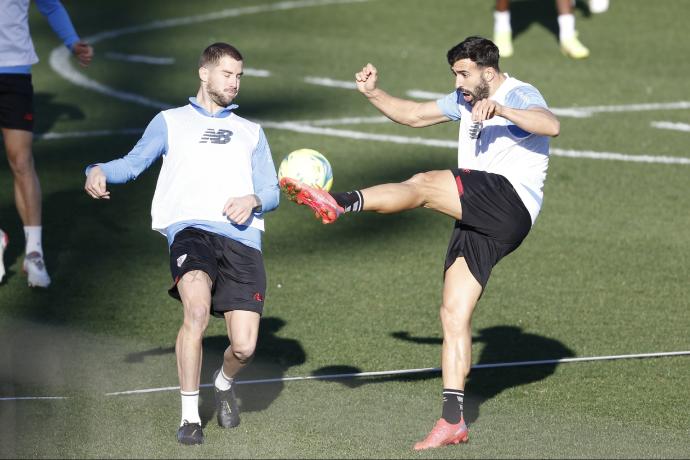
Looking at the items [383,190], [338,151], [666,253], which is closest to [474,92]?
[383,190]

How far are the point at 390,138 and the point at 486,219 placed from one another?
259 inches

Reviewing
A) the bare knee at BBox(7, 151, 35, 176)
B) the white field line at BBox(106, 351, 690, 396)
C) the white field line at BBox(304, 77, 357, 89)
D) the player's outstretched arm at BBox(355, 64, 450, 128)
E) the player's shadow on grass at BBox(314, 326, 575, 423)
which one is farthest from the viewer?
the white field line at BBox(304, 77, 357, 89)

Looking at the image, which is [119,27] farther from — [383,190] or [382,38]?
[383,190]

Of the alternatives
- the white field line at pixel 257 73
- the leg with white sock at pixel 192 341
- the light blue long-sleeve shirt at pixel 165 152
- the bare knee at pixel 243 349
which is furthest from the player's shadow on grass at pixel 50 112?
the leg with white sock at pixel 192 341

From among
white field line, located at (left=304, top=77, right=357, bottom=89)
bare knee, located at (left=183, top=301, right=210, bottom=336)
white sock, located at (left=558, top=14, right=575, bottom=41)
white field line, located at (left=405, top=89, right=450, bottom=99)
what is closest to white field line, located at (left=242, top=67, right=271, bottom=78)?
white field line, located at (left=304, top=77, right=357, bottom=89)

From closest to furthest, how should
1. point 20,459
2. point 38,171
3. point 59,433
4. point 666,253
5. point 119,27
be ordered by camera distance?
point 20,459 → point 59,433 → point 666,253 → point 38,171 → point 119,27

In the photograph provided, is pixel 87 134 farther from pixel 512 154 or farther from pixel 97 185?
pixel 512 154

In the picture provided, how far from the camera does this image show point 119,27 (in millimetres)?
18312

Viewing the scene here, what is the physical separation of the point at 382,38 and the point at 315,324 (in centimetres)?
864

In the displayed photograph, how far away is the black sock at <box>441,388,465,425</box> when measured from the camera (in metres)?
6.88

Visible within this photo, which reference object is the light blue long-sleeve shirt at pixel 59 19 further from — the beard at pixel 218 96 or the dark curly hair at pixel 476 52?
the dark curly hair at pixel 476 52

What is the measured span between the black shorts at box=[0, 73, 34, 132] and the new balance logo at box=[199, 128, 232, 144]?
312 centimetres

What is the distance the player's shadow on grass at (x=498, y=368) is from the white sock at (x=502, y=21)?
25.2 feet

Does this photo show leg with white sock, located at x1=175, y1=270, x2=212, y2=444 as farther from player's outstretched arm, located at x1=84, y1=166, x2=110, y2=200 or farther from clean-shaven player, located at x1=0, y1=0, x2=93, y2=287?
clean-shaven player, located at x1=0, y1=0, x2=93, y2=287
